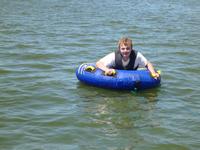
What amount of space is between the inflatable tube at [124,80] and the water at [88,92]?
0.16m

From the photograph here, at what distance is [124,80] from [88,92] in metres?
0.76

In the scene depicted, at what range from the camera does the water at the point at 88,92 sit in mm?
6852

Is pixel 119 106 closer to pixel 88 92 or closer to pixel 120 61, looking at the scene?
pixel 88 92

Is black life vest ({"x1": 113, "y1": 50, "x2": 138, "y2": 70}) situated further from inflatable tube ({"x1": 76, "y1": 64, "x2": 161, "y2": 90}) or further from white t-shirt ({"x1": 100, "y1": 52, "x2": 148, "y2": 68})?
inflatable tube ({"x1": 76, "y1": 64, "x2": 161, "y2": 90})

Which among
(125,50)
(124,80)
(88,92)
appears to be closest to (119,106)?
(124,80)

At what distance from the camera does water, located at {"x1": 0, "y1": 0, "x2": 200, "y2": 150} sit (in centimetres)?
685

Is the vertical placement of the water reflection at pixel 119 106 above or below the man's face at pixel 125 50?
below

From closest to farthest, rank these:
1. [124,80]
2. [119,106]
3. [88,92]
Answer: [119,106]
[124,80]
[88,92]

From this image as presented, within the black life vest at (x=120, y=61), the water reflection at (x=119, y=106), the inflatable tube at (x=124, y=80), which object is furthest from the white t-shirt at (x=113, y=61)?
the water reflection at (x=119, y=106)

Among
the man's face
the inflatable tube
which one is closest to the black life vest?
the man's face

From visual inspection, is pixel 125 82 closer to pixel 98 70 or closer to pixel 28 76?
pixel 98 70

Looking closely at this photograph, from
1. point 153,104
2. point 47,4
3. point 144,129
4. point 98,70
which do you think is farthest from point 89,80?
point 47,4

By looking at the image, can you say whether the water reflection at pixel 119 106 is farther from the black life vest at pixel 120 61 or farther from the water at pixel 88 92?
the black life vest at pixel 120 61

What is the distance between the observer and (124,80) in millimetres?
8688
